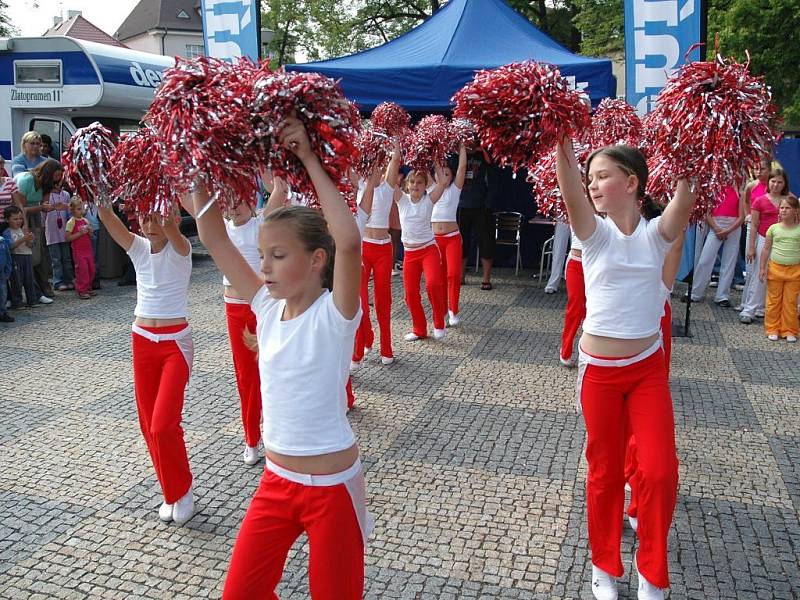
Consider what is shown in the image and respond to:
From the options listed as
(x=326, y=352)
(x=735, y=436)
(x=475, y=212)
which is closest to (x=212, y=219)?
(x=326, y=352)

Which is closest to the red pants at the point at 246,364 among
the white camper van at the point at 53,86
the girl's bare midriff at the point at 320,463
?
the girl's bare midriff at the point at 320,463

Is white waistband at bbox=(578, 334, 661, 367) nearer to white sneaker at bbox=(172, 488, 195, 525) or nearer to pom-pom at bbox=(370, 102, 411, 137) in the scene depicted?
white sneaker at bbox=(172, 488, 195, 525)

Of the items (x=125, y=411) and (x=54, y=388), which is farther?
(x=54, y=388)

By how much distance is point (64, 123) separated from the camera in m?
12.1

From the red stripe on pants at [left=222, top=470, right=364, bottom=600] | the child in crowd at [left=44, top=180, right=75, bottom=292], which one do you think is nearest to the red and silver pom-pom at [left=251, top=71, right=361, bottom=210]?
the red stripe on pants at [left=222, top=470, right=364, bottom=600]

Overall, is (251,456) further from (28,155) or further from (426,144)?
(28,155)

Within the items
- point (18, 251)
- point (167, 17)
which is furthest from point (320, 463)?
point (167, 17)

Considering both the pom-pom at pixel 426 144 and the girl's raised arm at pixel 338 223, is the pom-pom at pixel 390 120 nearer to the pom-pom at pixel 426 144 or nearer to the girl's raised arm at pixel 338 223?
the pom-pom at pixel 426 144

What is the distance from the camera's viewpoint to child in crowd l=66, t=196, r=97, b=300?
1067 centimetres

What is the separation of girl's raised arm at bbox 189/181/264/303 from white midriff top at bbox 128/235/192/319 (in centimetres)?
159

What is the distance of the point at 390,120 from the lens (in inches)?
303

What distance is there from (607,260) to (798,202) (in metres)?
6.43

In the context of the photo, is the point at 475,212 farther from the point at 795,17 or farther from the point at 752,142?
the point at 795,17

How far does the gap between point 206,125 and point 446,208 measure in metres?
6.72
